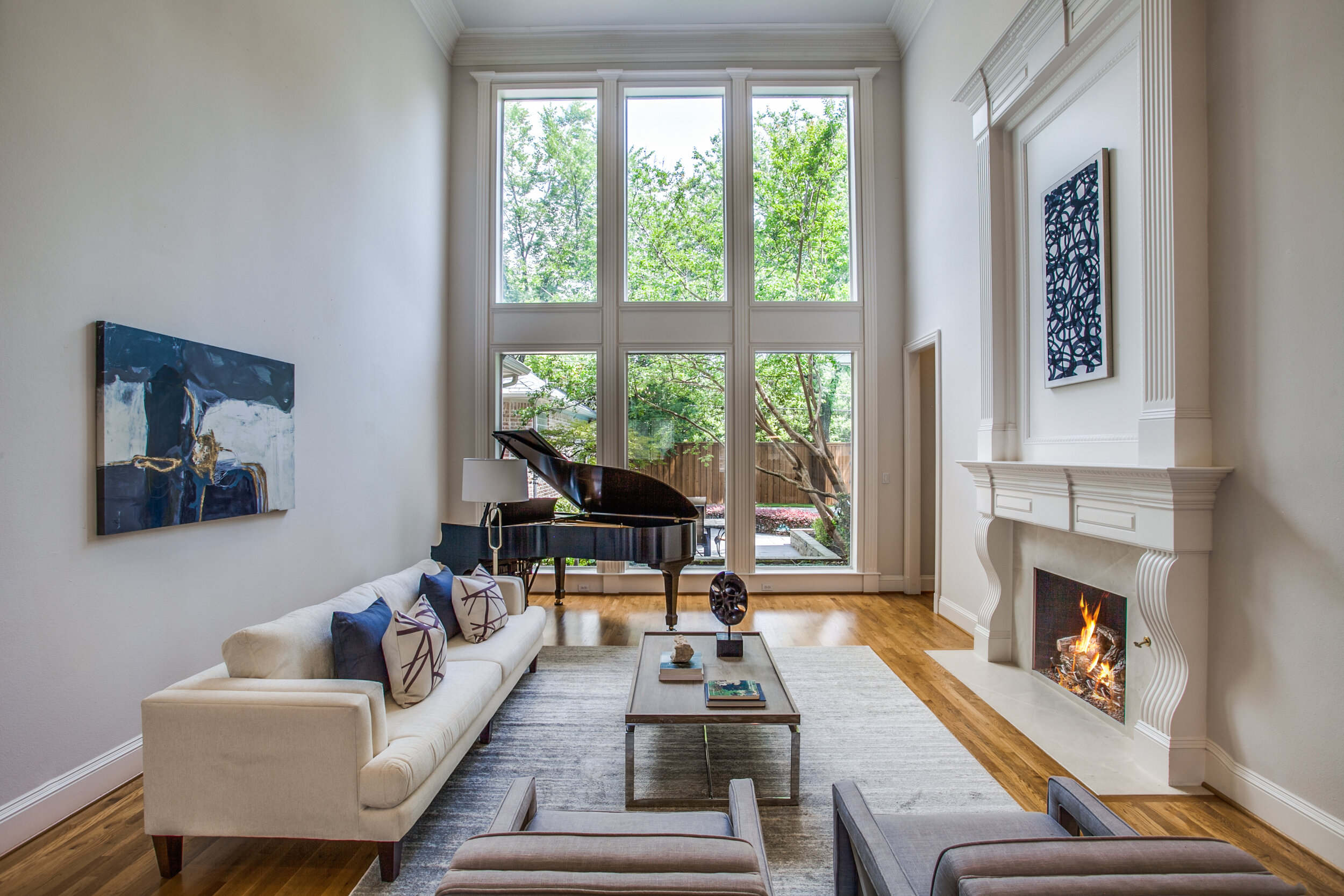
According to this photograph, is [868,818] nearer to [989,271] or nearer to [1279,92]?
[1279,92]

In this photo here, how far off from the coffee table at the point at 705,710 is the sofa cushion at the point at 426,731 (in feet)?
2.04

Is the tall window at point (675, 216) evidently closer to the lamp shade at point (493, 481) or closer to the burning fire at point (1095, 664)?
the lamp shade at point (493, 481)

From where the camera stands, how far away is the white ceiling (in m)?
5.47

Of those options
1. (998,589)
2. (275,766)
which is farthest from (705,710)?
(998,589)

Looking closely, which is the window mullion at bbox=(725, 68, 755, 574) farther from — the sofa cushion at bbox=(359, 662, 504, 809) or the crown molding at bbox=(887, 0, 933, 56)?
the sofa cushion at bbox=(359, 662, 504, 809)

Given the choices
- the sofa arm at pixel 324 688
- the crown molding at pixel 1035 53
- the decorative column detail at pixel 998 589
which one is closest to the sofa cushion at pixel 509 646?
the sofa arm at pixel 324 688

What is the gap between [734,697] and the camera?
2.45m

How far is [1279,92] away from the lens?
7.21 feet

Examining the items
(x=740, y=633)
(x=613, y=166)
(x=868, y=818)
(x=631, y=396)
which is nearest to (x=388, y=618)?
(x=740, y=633)

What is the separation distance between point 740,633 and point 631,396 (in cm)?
326

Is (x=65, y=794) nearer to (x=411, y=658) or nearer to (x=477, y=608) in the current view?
(x=411, y=658)

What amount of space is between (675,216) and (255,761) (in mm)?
5375

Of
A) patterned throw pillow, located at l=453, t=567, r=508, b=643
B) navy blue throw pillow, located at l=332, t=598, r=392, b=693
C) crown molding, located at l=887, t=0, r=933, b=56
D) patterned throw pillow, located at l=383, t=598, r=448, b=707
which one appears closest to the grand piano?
patterned throw pillow, located at l=453, t=567, r=508, b=643

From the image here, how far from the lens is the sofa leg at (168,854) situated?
75.3 inches
